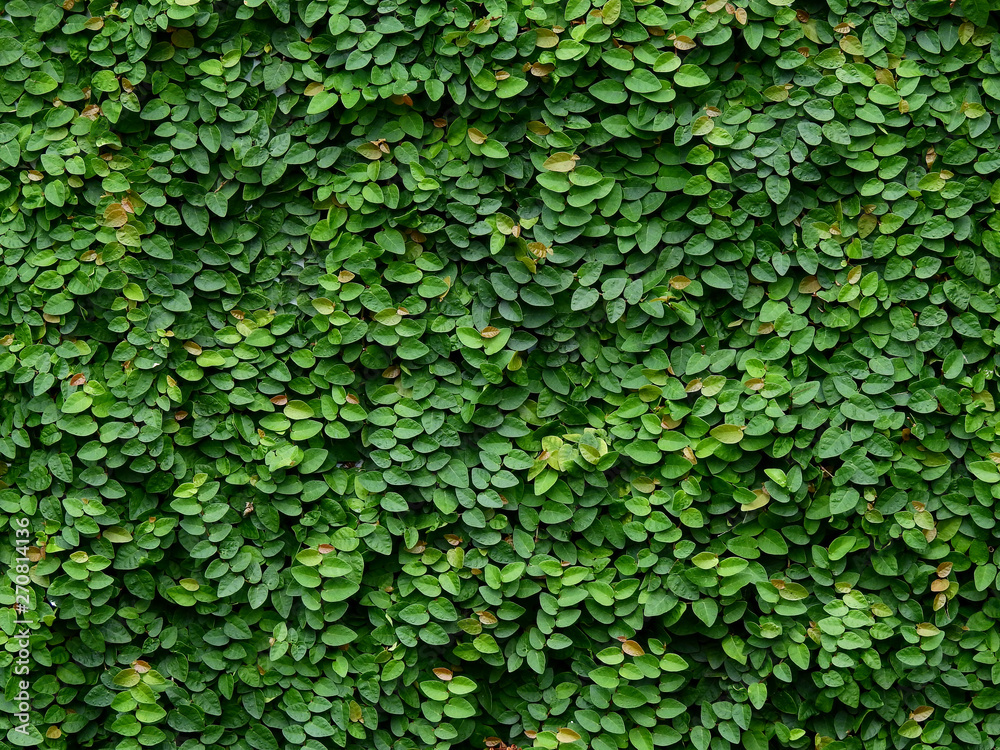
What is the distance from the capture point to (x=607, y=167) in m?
2.02

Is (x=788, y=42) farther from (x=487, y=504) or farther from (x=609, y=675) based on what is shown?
(x=609, y=675)

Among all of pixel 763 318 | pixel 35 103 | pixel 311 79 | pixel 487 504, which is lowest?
pixel 487 504

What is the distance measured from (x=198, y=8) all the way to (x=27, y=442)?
3.94 ft

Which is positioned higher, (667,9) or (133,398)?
(667,9)

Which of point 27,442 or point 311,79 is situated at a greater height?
point 311,79

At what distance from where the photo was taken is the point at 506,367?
2.03 metres

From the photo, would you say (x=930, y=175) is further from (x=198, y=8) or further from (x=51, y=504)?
(x=51, y=504)

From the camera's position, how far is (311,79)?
78.3 inches

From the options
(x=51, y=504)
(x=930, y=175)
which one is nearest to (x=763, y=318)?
(x=930, y=175)

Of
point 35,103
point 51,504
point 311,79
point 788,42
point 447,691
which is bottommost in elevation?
point 447,691

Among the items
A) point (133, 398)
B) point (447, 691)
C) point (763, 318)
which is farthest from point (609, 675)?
point (133, 398)

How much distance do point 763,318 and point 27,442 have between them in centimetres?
194

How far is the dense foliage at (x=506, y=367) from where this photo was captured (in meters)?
1.95

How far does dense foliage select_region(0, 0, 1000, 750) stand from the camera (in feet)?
6.41
